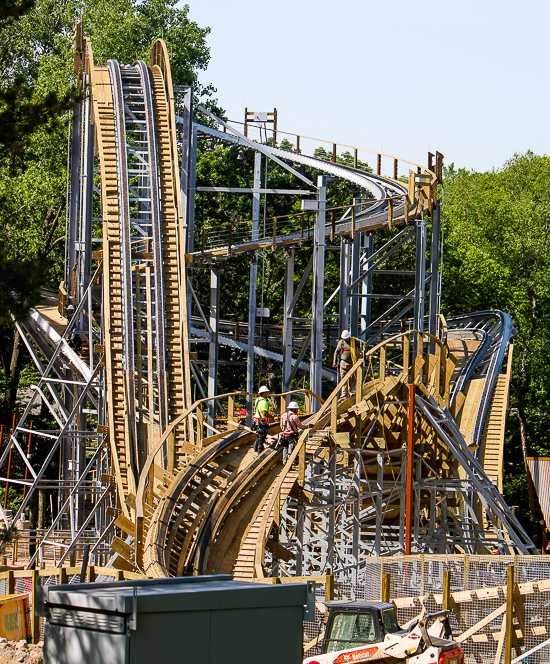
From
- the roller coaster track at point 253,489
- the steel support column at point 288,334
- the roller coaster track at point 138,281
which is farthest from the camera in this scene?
the steel support column at point 288,334

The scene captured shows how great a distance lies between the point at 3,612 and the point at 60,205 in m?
24.3

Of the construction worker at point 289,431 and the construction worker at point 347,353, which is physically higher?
the construction worker at point 347,353

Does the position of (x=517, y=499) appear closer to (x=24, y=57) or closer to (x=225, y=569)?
(x=225, y=569)

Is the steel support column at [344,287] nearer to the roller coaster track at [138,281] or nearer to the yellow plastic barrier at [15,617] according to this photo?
the roller coaster track at [138,281]

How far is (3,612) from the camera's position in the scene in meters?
11.7

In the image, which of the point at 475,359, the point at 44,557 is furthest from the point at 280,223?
the point at 44,557

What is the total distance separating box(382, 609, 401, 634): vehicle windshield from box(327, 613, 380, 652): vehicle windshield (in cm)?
28

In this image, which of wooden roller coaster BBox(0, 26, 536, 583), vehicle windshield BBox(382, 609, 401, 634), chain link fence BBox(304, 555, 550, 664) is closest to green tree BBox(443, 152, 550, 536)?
wooden roller coaster BBox(0, 26, 536, 583)

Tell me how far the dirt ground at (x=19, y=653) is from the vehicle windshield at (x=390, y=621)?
3664mm

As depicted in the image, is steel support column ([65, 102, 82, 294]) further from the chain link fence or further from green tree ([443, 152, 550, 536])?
Answer: green tree ([443, 152, 550, 536])

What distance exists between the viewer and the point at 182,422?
1825 centimetres

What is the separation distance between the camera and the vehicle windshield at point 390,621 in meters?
9.89

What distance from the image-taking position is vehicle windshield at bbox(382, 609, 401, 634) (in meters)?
9.89

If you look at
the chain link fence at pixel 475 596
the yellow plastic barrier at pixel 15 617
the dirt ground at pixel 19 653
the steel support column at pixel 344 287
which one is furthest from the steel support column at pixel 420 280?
the dirt ground at pixel 19 653
